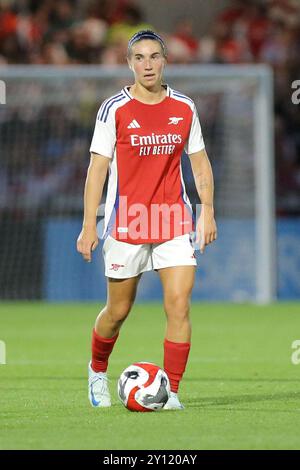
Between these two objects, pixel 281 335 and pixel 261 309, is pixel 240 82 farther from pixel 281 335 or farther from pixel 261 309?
pixel 281 335

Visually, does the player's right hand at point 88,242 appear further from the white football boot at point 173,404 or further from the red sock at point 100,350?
the white football boot at point 173,404

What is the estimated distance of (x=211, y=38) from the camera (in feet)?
68.9

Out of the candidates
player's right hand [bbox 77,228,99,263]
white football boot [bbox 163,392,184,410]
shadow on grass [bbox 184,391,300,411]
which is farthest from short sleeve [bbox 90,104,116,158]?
shadow on grass [bbox 184,391,300,411]

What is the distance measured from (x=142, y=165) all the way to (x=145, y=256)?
0.55 m

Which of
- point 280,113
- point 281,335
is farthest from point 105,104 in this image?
point 280,113

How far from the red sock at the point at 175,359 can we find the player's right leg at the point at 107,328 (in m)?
0.35

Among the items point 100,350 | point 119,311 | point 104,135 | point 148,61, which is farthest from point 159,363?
point 148,61

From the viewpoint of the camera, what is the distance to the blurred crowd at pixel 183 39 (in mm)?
19734

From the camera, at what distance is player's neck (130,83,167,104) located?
7.77 metres

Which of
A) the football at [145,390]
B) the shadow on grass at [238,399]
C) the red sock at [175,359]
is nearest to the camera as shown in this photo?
the football at [145,390]

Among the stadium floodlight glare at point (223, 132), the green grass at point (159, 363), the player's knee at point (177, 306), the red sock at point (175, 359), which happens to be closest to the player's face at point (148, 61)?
the player's knee at point (177, 306)

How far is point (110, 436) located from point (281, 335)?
22.7ft
